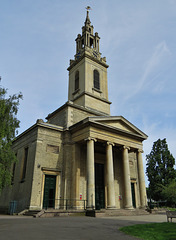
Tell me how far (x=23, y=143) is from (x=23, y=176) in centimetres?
394

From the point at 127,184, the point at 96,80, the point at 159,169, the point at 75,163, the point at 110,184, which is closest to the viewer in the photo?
the point at 110,184

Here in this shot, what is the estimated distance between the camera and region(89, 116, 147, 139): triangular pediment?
73.3 ft

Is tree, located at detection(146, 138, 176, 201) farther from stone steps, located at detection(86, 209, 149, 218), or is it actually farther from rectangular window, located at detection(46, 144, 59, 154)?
rectangular window, located at detection(46, 144, 59, 154)

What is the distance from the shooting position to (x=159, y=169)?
40.3 metres

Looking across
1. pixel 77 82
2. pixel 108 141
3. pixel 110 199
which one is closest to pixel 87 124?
pixel 108 141

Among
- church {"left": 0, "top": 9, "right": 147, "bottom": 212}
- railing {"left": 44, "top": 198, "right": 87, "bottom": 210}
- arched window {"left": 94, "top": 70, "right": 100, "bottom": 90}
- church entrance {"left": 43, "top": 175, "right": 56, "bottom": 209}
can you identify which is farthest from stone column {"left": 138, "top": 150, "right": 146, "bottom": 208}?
arched window {"left": 94, "top": 70, "right": 100, "bottom": 90}

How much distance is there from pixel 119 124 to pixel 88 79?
392 inches

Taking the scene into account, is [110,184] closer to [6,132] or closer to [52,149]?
[52,149]

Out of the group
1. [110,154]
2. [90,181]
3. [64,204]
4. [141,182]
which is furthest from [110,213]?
[141,182]

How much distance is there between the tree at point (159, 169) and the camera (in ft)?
127

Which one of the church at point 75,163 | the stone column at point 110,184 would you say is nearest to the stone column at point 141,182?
the church at point 75,163

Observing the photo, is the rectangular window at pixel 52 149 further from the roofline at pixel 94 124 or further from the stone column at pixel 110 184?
the stone column at pixel 110 184

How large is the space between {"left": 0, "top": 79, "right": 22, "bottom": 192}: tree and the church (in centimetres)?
179

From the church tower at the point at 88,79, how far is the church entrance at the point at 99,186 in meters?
8.27
